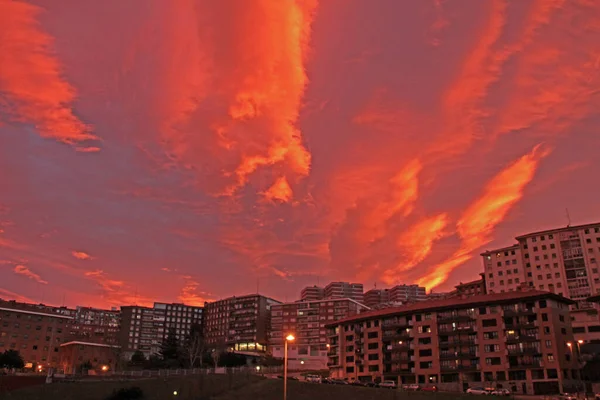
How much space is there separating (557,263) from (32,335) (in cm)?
14639

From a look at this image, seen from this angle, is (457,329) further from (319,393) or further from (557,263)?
(557,263)

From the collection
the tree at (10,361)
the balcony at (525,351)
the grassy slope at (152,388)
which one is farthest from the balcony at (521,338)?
the tree at (10,361)

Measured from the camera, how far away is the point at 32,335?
14212 cm

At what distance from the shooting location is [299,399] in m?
81.0

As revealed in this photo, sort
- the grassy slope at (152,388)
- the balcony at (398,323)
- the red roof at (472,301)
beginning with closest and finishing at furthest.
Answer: the grassy slope at (152,388) < the red roof at (472,301) < the balcony at (398,323)

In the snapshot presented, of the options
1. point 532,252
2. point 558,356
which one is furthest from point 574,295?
point 558,356

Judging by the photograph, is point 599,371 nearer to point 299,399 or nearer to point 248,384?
point 299,399

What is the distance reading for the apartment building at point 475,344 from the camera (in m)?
94.6

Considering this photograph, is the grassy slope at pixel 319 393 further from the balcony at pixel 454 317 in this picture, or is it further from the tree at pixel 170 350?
the tree at pixel 170 350

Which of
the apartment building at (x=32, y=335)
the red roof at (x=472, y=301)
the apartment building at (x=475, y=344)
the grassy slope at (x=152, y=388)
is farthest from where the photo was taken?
the apartment building at (x=32, y=335)

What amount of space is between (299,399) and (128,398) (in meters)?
25.8

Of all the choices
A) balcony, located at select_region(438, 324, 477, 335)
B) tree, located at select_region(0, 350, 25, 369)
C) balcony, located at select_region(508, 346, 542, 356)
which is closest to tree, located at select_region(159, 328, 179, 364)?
tree, located at select_region(0, 350, 25, 369)

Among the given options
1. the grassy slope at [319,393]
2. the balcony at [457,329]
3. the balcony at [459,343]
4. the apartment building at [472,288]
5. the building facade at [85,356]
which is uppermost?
the apartment building at [472,288]

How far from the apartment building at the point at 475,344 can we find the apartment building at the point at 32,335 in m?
81.3
